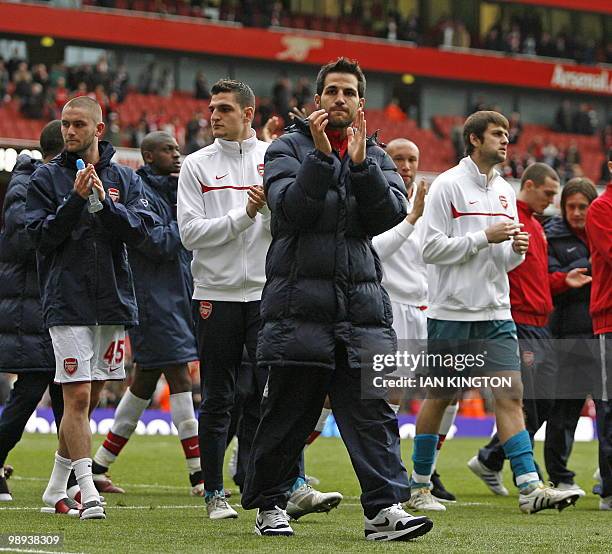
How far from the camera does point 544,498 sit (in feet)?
25.6

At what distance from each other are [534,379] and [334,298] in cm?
399

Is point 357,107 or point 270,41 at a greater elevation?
point 270,41

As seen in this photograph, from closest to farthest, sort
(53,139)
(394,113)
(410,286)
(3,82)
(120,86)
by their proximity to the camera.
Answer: (53,139)
(410,286)
(3,82)
(120,86)
(394,113)

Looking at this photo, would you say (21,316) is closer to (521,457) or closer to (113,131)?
(521,457)

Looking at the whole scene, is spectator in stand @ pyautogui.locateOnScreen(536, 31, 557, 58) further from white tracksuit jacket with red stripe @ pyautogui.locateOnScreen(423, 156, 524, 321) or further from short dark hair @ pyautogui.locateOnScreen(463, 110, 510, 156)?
white tracksuit jacket with red stripe @ pyautogui.locateOnScreen(423, 156, 524, 321)

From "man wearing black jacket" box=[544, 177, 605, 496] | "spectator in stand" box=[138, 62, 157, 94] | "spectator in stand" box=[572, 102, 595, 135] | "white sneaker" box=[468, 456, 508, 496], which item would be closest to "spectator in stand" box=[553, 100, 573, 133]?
"spectator in stand" box=[572, 102, 595, 135]

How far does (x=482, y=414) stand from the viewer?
79.5 ft

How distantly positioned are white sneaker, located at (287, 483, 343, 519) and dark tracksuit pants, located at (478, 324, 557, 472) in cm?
292

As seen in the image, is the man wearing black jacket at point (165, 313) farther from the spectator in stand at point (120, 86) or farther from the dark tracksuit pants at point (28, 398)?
the spectator in stand at point (120, 86)

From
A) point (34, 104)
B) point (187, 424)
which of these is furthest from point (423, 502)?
point (34, 104)

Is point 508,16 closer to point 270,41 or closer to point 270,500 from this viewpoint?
point 270,41

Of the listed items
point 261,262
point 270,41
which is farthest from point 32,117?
point 261,262

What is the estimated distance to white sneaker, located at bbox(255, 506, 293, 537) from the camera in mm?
6609

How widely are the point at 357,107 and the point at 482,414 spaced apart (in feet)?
59.8
